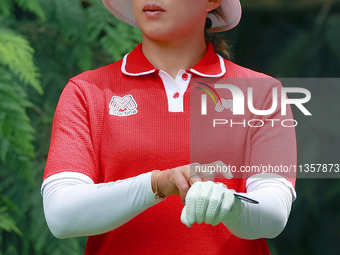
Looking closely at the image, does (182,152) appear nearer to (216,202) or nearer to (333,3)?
(216,202)

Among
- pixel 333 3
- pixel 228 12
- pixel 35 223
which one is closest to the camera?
pixel 228 12

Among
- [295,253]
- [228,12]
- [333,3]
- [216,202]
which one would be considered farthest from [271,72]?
[216,202]

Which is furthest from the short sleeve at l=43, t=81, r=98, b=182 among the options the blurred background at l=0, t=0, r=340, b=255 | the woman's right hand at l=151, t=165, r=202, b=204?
the blurred background at l=0, t=0, r=340, b=255

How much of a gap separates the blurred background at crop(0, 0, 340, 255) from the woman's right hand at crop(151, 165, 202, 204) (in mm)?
728

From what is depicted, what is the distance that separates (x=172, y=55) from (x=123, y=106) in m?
0.17

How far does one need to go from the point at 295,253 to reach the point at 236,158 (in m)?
→ 1.38

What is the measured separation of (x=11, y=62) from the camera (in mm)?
1422

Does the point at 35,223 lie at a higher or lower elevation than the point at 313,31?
lower

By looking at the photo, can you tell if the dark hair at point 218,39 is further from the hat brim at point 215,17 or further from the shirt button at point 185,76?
the shirt button at point 185,76

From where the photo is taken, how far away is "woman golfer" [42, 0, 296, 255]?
33.4 inches

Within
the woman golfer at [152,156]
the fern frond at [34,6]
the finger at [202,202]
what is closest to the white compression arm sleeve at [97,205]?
the woman golfer at [152,156]

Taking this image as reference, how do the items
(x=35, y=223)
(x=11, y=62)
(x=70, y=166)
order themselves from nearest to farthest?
(x=70, y=166), (x=11, y=62), (x=35, y=223)

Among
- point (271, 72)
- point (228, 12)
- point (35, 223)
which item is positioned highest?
point (228, 12)

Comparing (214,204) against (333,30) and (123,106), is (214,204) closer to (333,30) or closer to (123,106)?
(123,106)
